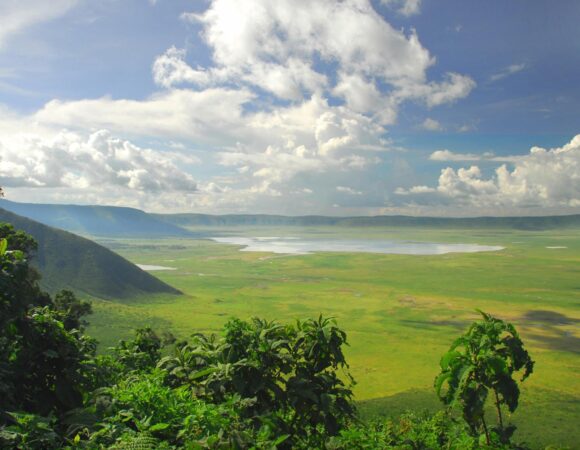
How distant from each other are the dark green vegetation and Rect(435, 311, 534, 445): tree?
0.16 feet

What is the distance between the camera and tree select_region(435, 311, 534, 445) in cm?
924

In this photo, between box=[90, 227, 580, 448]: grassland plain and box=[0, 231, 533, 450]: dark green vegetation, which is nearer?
box=[0, 231, 533, 450]: dark green vegetation

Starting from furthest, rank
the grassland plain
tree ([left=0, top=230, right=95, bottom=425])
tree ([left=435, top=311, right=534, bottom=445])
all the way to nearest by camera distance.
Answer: the grassland plain
tree ([left=435, top=311, right=534, bottom=445])
tree ([left=0, top=230, right=95, bottom=425])

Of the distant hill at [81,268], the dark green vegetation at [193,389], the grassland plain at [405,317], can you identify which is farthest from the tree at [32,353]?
the distant hill at [81,268]

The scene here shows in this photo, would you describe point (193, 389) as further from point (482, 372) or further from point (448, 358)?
point (482, 372)

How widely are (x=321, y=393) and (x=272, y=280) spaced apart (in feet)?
605

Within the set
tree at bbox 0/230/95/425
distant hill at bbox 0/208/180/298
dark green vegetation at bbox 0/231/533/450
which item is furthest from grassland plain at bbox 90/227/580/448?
tree at bbox 0/230/95/425

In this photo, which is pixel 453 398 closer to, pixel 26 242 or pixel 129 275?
pixel 26 242

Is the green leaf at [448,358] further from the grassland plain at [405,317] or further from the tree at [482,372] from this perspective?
the grassland plain at [405,317]

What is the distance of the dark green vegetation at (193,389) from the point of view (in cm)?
717

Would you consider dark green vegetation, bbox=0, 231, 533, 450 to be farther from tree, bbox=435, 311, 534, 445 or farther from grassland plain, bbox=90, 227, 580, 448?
grassland plain, bbox=90, 227, 580, 448

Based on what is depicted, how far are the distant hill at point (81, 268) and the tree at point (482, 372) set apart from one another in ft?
454

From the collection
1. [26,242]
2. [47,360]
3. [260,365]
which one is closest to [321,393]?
[260,365]

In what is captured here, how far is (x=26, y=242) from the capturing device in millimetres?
49375
